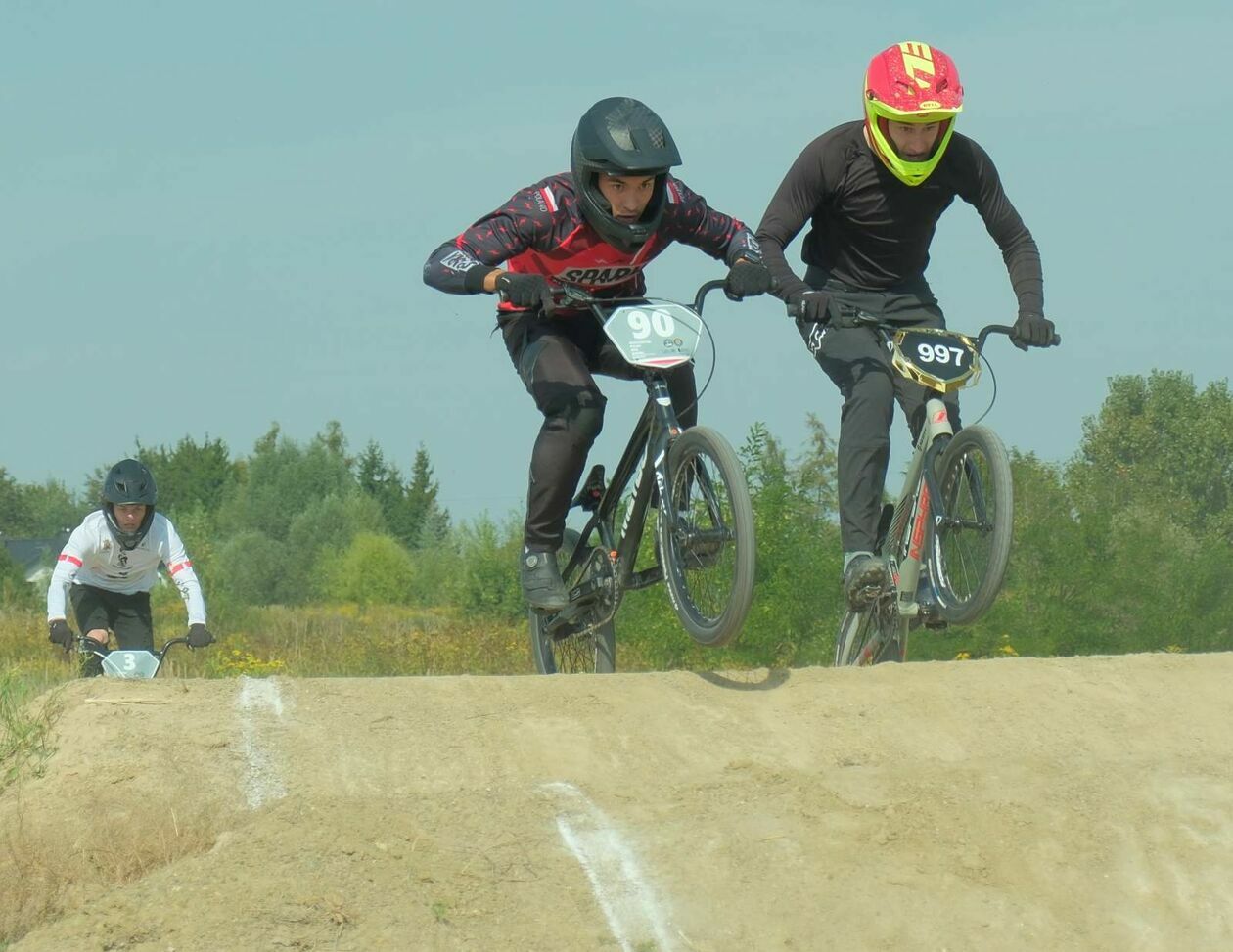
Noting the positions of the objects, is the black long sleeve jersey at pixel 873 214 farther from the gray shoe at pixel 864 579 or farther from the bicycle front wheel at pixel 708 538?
the gray shoe at pixel 864 579

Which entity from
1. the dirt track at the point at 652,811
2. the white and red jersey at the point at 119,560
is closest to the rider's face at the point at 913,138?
the dirt track at the point at 652,811

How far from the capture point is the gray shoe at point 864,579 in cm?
725

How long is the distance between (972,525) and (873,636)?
3.37ft

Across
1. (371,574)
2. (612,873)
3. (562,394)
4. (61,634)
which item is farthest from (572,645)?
(371,574)

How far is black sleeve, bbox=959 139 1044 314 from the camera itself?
25.3ft

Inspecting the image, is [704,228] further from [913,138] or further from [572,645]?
[572,645]

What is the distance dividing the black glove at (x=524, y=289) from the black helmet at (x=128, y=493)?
378 centimetres

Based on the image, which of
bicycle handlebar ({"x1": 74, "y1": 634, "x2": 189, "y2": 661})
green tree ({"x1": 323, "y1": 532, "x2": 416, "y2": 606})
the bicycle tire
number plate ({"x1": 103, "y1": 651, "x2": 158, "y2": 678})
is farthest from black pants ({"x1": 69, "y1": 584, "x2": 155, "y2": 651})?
green tree ({"x1": 323, "y1": 532, "x2": 416, "y2": 606})

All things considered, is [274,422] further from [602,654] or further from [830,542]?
[602,654]

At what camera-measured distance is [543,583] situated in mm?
7613

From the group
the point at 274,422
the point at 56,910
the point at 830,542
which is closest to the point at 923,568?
the point at 56,910

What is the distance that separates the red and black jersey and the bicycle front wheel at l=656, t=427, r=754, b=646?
96cm

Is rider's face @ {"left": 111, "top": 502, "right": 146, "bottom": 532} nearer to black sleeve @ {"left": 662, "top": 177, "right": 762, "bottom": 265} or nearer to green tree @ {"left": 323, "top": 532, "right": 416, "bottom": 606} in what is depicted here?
black sleeve @ {"left": 662, "top": 177, "right": 762, "bottom": 265}

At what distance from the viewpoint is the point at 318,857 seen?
5.30 metres
